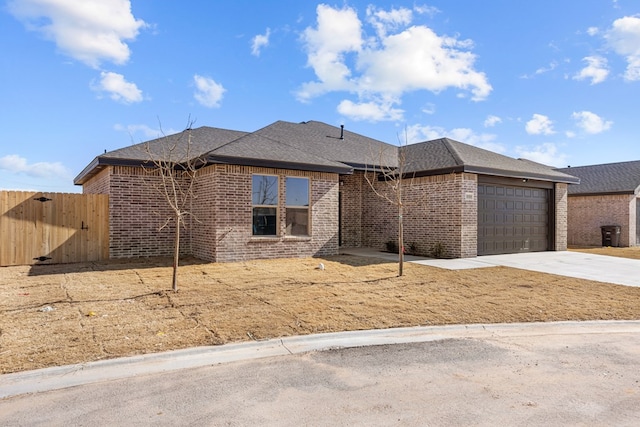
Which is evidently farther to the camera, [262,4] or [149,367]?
[262,4]

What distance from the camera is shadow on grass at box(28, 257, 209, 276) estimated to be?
10.7 meters

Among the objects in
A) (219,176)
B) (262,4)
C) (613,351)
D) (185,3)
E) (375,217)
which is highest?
(262,4)

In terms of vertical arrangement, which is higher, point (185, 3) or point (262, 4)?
point (262, 4)

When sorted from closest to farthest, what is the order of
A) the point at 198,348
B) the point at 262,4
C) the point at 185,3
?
the point at 198,348 → the point at 185,3 → the point at 262,4

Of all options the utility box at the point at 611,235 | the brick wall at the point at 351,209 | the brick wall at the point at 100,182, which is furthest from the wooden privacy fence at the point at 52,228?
the utility box at the point at 611,235

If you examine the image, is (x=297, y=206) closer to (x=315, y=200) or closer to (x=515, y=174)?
(x=315, y=200)

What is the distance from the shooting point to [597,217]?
73.0 ft

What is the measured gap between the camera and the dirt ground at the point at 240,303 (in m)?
5.47

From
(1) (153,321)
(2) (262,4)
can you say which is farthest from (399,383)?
(2) (262,4)

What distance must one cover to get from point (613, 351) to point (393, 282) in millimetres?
4620

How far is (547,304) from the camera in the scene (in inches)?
309

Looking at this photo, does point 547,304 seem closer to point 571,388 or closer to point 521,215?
point 571,388

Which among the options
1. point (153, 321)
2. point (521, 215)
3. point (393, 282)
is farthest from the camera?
point (521, 215)

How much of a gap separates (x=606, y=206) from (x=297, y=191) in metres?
18.0
